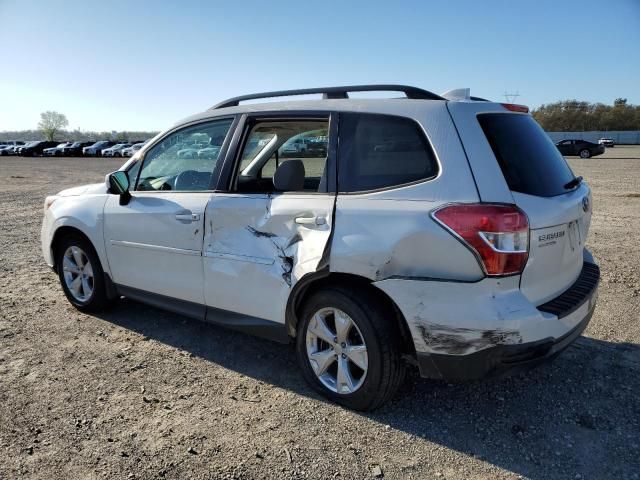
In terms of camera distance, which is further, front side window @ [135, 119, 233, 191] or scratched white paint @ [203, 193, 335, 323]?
front side window @ [135, 119, 233, 191]

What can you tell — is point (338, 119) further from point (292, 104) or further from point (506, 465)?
point (506, 465)

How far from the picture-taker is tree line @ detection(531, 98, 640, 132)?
258 feet

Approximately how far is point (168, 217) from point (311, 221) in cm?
136

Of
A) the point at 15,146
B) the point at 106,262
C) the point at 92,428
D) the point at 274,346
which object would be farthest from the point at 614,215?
the point at 15,146

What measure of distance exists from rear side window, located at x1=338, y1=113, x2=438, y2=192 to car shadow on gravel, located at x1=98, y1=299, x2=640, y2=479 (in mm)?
1427

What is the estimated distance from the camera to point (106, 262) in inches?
171

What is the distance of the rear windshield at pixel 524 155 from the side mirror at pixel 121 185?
2.87 metres

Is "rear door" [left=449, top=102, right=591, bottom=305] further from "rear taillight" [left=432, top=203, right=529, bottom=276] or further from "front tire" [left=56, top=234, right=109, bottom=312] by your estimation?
"front tire" [left=56, top=234, right=109, bottom=312]

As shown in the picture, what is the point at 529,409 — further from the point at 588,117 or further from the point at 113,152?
the point at 588,117

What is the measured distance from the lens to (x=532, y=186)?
269 cm

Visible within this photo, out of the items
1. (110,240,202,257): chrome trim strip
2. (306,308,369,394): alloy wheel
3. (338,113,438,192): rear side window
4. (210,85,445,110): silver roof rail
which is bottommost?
(306,308,369,394): alloy wheel

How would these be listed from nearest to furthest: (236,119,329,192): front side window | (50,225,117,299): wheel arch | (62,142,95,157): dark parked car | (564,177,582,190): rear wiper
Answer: (564,177,582,190): rear wiper
(236,119,329,192): front side window
(50,225,117,299): wheel arch
(62,142,95,157): dark parked car

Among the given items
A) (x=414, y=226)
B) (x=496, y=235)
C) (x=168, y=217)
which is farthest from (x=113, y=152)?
(x=496, y=235)

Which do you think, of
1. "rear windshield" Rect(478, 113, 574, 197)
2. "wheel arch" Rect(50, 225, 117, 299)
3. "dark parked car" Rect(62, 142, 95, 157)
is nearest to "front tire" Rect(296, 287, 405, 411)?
"rear windshield" Rect(478, 113, 574, 197)
